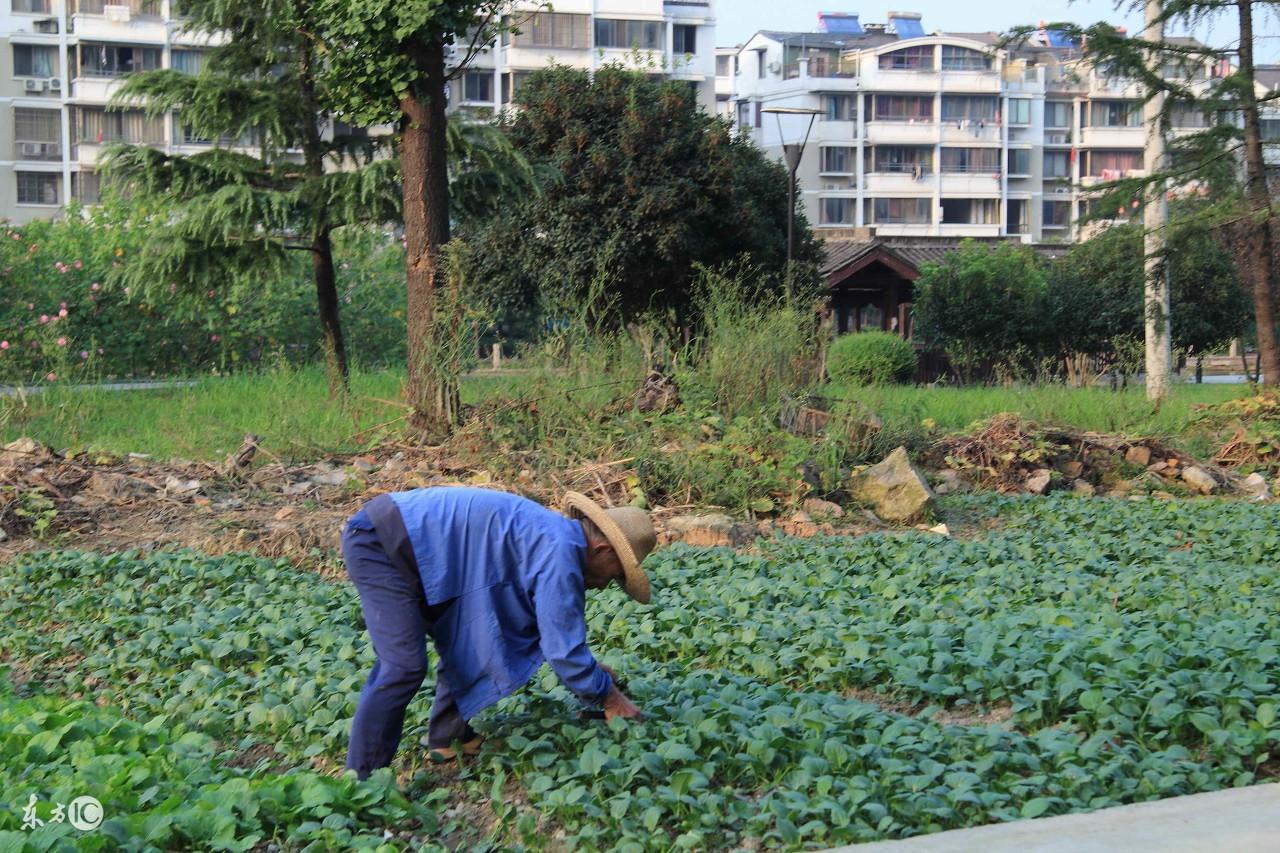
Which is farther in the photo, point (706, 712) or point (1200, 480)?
point (1200, 480)

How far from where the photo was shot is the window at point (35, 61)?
2188 inches

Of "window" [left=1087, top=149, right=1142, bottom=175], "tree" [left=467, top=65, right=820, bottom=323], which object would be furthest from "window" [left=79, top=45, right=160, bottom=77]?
"window" [left=1087, top=149, right=1142, bottom=175]

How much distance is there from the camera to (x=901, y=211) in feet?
250

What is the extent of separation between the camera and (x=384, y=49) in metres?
13.7

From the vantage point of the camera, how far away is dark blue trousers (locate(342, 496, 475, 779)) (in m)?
5.05

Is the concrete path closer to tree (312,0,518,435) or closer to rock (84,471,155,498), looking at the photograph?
rock (84,471,155,498)

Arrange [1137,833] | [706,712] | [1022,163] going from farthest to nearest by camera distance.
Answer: [1022,163], [706,712], [1137,833]

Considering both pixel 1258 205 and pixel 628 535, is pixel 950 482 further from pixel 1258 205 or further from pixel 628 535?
pixel 628 535

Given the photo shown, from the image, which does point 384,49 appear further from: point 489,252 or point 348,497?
point 489,252

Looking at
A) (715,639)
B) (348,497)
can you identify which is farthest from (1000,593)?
(348,497)

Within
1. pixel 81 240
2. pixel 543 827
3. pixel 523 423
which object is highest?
pixel 81 240

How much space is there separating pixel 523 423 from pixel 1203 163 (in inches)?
387

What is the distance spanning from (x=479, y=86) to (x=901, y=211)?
25908 millimetres

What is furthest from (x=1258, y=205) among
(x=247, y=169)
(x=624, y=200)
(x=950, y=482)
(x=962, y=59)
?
(x=962, y=59)
